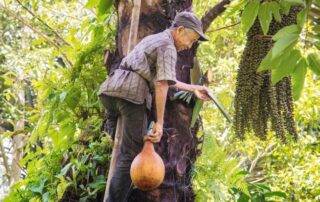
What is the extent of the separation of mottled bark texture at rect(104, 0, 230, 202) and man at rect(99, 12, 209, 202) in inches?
5.5

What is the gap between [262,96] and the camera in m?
2.26

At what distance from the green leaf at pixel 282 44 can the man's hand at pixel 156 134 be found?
108 cm

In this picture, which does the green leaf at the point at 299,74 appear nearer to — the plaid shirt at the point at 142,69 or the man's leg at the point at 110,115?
the plaid shirt at the point at 142,69

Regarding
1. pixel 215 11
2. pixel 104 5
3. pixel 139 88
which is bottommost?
pixel 139 88

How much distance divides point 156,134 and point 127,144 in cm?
18

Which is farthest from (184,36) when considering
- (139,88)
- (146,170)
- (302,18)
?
(302,18)

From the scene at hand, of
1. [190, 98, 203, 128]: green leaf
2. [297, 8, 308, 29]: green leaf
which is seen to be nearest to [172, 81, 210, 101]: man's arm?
[190, 98, 203, 128]: green leaf

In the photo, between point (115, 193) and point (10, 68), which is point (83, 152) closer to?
point (115, 193)

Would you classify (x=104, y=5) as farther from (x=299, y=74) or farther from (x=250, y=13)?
(x=299, y=74)

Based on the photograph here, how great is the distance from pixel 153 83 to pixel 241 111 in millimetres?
448

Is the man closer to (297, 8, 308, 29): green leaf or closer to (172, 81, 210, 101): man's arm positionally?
(172, 81, 210, 101): man's arm

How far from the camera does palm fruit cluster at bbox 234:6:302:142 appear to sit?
2.23 meters

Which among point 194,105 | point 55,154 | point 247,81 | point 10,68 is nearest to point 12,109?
point 10,68

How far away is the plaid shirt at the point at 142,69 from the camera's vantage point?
7.93ft
